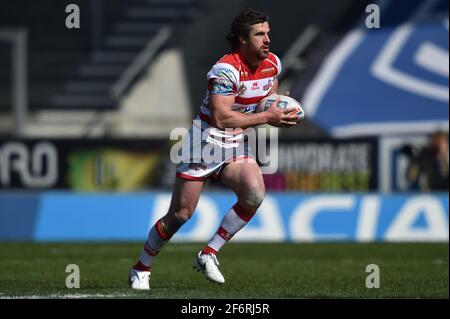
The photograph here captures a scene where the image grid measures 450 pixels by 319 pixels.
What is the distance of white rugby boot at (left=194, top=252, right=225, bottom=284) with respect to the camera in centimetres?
995

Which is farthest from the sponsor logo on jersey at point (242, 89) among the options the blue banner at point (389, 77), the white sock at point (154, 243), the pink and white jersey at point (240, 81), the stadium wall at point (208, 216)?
the blue banner at point (389, 77)

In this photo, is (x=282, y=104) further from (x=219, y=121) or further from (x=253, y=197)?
(x=253, y=197)

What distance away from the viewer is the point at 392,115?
2270 centimetres

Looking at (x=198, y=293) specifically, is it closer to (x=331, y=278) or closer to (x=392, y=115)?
(x=331, y=278)

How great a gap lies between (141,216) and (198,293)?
821 cm

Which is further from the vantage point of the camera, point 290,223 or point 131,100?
point 131,100

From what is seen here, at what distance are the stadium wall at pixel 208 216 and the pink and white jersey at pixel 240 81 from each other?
7670 mm

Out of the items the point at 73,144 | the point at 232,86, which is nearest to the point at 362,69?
the point at 73,144

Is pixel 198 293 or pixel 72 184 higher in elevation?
pixel 198 293

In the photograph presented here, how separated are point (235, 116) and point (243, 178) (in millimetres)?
518

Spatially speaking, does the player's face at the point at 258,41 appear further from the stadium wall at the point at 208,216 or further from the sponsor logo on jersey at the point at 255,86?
the stadium wall at the point at 208,216

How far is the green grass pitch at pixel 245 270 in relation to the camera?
9.95 meters

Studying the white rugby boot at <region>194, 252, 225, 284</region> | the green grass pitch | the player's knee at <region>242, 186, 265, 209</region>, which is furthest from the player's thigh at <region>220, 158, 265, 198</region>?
the green grass pitch
